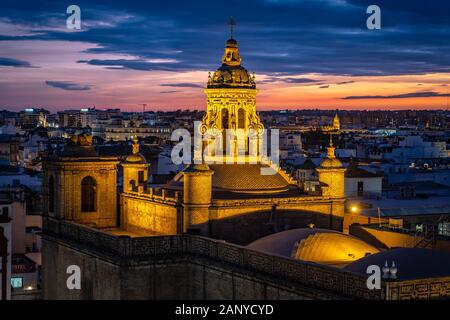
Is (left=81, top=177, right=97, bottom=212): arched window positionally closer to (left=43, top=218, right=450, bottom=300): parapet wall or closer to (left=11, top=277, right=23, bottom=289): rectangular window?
(left=43, top=218, right=450, bottom=300): parapet wall

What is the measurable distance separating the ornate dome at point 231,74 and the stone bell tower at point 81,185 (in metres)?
4.71

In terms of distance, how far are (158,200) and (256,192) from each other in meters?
3.18

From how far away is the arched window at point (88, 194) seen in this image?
35.2m

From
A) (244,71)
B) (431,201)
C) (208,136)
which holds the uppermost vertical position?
(244,71)

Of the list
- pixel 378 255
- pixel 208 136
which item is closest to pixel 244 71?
pixel 208 136

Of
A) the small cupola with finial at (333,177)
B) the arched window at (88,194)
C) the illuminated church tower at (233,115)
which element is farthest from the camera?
the arched window at (88,194)

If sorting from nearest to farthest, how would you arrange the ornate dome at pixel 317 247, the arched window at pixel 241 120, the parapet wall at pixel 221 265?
1. the parapet wall at pixel 221 265
2. the ornate dome at pixel 317 247
3. the arched window at pixel 241 120

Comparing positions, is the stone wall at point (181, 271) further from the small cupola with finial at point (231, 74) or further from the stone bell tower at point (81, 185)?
the small cupola with finial at point (231, 74)

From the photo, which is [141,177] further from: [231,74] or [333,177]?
[333,177]

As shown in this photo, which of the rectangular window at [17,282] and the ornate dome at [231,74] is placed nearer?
the ornate dome at [231,74]

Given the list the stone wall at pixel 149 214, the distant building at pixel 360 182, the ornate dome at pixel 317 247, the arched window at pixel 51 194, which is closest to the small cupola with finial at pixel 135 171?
the stone wall at pixel 149 214

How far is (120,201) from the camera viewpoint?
3578cm

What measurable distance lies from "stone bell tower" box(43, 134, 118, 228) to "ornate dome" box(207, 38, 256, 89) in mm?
4714
